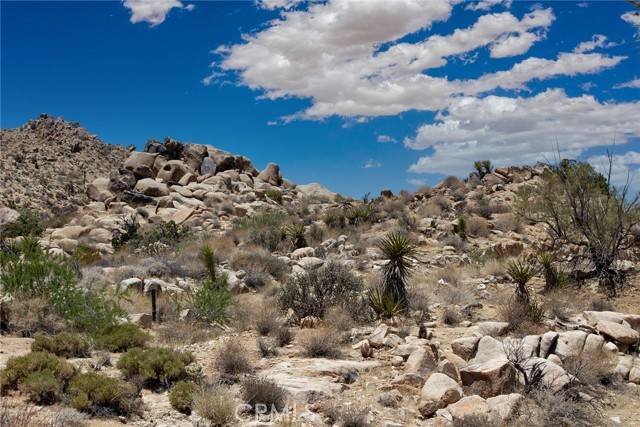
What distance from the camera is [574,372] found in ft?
25.9

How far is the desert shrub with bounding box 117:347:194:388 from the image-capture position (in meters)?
7.60

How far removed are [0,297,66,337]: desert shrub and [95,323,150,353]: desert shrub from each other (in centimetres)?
103

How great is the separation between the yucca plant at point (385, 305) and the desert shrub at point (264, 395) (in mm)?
4789

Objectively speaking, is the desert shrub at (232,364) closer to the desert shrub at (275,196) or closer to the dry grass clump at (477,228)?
the dry grass clump at (477,228)

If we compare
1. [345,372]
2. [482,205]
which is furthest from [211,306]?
[482,205]

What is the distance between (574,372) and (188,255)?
13.1m

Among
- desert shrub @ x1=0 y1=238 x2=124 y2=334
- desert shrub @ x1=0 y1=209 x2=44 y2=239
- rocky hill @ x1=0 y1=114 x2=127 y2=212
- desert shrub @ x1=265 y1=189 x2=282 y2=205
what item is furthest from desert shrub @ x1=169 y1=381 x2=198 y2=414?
rocky hill @ x1=0 y1=114 x2=127 y2=212

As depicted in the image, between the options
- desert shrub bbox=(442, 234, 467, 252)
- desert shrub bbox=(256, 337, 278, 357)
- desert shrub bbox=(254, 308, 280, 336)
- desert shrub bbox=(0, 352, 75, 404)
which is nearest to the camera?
desert shrub bbox=(0, 352, 75, 404)

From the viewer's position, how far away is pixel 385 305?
38.2ft

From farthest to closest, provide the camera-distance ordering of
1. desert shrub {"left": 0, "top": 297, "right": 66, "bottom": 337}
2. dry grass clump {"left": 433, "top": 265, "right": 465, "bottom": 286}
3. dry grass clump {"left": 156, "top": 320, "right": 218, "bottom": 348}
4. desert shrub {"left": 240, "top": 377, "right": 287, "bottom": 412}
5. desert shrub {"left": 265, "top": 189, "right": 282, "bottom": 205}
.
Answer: desert shrub {"left": 265, "top": 189, "right": 282, "bottom": 205}, dry grass clump {"left": 433, "top": 265, "right": 465, "bottom": 286}, dry grass clump {"left": 156, "top": 320, "right": 218, "bottom": 348}, desert shrub {"left": 0, "top": 297, "right": 66, "bottom": 337}, desert shrub {"left": 240, "top": 377, "right": 287, "bottom": 412}

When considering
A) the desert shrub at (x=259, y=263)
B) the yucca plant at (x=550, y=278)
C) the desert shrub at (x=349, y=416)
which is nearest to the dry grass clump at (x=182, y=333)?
the desert shrub at (x=349, y=416)

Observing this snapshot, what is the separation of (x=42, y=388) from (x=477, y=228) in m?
18.3

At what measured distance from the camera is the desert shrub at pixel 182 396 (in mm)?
6836

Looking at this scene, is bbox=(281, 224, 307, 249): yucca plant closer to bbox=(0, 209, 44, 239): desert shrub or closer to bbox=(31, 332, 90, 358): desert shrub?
bbox=(0, 209, 44, 239): desert shrub
